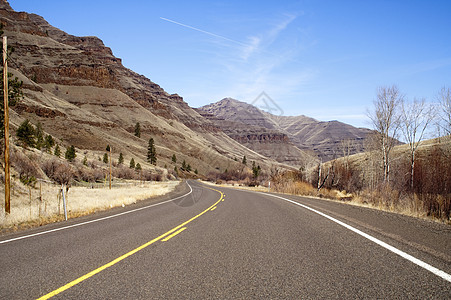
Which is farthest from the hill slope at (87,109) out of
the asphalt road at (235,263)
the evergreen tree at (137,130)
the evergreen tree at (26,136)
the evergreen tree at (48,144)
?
the asphalt road at (235,263)

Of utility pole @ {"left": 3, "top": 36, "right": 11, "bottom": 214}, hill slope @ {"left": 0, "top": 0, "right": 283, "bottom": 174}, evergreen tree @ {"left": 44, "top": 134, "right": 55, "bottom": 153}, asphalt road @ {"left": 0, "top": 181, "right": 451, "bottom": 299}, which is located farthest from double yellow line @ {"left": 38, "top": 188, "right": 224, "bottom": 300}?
hill slope @ {"left": 0, "top": 0, "right": 283, "bottom": 174}

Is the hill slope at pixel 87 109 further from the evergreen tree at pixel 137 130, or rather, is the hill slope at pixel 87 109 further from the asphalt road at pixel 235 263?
the asphalt road at pixel 235 263

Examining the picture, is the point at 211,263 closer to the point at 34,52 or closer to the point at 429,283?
the point at 429,283

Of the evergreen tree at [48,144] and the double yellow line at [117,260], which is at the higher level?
the evergreen tree at [48,144]

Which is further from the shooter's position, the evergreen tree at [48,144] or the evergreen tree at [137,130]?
the evergreen tree at [137,130]

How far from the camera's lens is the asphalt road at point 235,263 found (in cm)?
363

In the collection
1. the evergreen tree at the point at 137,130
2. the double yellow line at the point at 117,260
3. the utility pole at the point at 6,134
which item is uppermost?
the evergreen tree at the point at 137,130

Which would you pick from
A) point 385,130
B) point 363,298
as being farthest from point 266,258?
point 385,130

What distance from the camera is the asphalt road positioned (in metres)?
3.63

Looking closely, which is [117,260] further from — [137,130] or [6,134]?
[137,130]

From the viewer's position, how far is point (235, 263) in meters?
4.79

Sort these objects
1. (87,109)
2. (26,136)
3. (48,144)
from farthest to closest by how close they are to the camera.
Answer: (87,109), (48,144), (26,136)

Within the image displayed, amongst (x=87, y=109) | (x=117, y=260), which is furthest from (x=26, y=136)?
(x=87, y=109)

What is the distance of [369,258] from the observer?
189 inches
